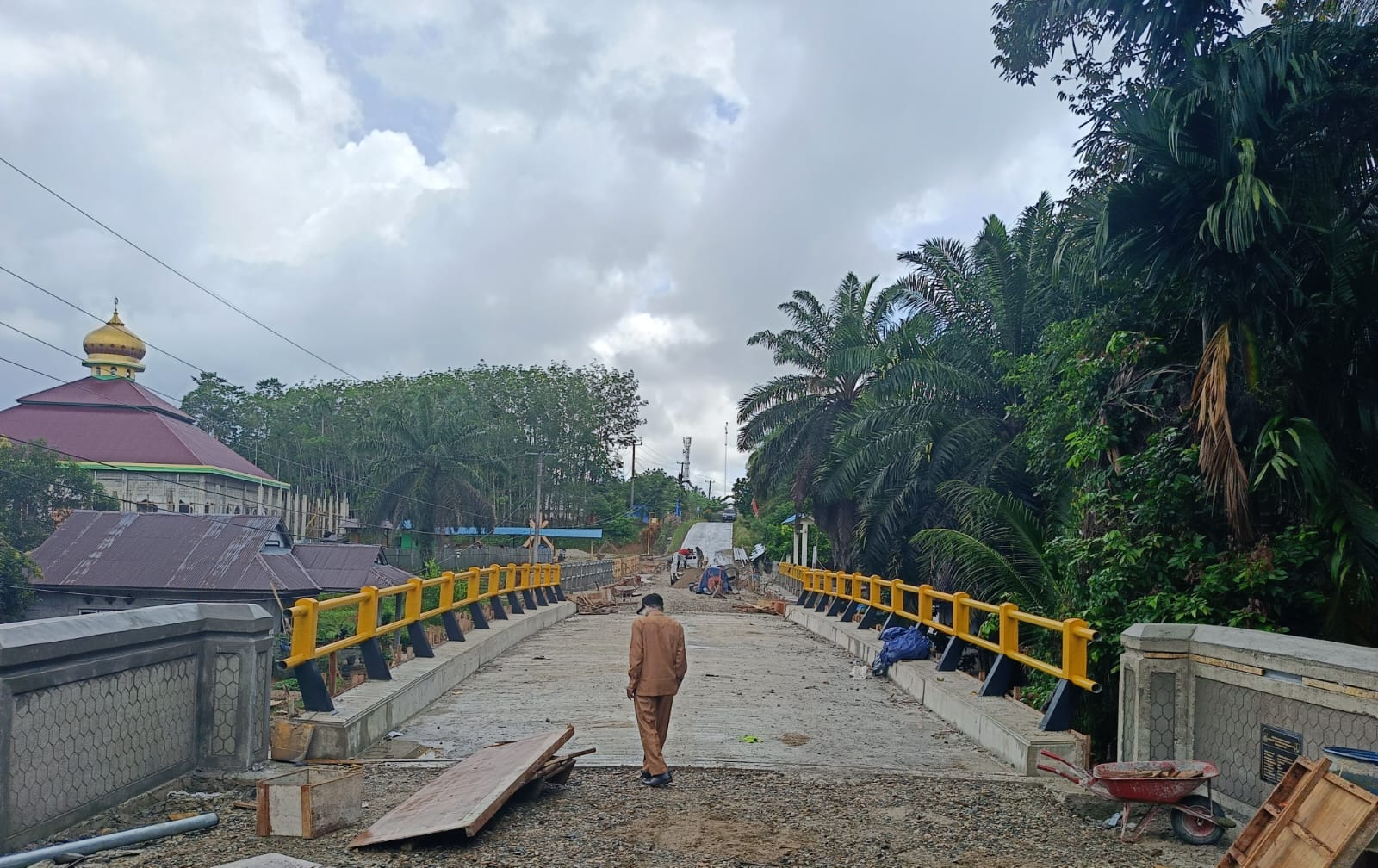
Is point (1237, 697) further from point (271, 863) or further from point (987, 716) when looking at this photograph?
point (271, 863)

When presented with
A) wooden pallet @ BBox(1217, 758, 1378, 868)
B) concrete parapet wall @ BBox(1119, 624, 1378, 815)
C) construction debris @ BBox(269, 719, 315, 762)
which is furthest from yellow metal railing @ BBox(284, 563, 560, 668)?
wooden pallet @ BBox(1217, 758, 1378, 868)

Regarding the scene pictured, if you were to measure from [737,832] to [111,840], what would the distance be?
3.41m

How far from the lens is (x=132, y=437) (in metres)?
57.7

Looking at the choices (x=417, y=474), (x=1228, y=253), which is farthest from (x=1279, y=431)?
(x=417, y=474)

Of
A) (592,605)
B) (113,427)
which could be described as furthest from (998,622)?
(113,427)

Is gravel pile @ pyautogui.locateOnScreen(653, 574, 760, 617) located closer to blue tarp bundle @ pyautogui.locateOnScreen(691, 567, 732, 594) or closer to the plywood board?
blue tarp bundle @ pyautogui.locateOnScreen(691, 567, 732, 594)

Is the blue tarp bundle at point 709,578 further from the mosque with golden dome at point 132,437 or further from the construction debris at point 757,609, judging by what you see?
the mosque with golden dome at point 132,437

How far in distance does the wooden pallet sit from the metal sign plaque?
83cm

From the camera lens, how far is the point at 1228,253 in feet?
28.5

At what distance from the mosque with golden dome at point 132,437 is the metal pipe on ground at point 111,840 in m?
51.8

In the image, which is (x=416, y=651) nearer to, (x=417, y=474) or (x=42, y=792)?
(x=42, y=792)

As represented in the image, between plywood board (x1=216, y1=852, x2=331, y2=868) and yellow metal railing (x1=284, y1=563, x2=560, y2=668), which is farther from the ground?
yellow metal railing (x1=284, y1=563, x2=560, y2=668)

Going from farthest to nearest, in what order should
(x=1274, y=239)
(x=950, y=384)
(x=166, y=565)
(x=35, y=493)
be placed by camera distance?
(x=35, y=493) → (x=166, y=565) → (x=950, y=384) → (x=1274, y=239)

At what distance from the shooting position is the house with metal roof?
116ft
